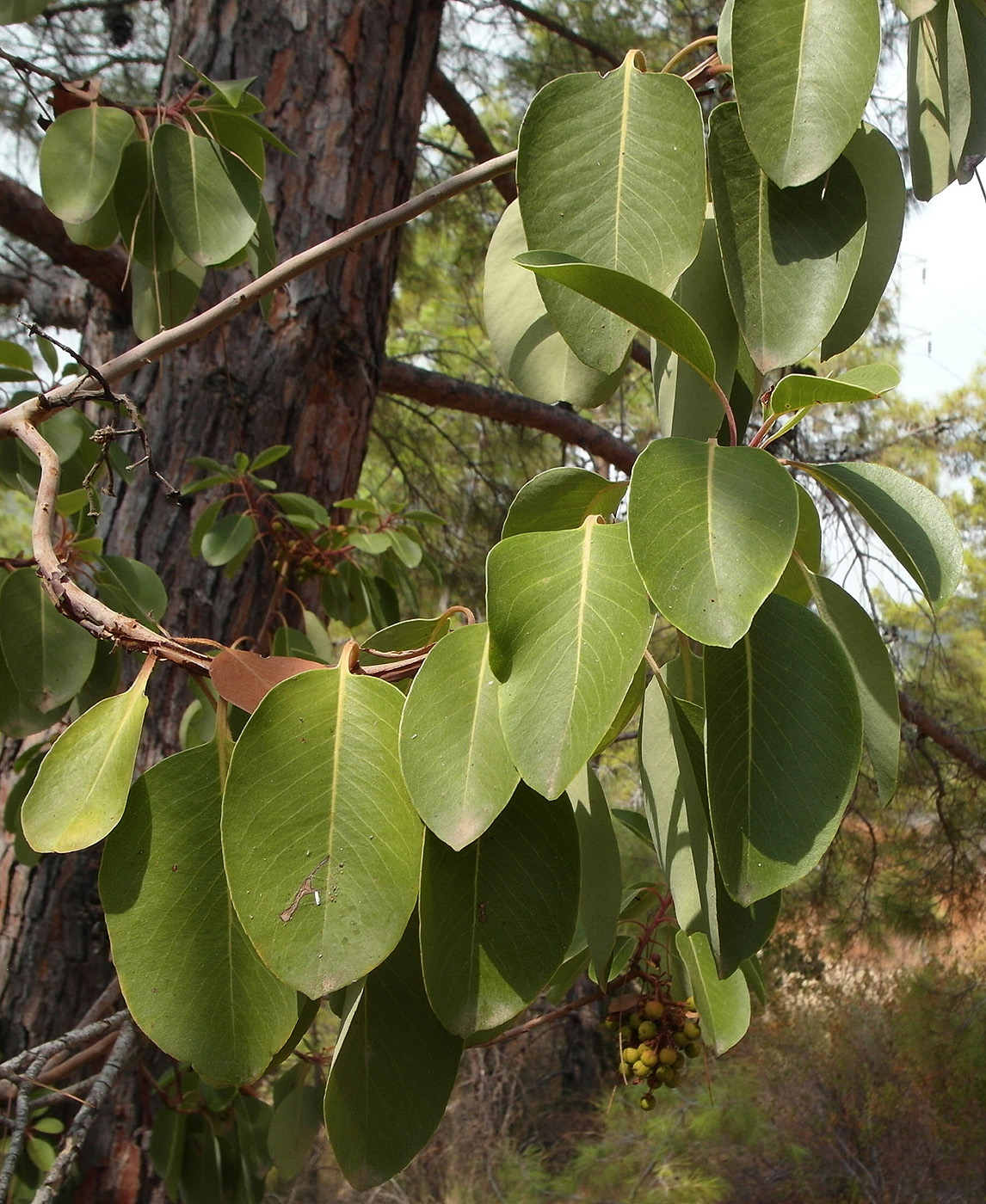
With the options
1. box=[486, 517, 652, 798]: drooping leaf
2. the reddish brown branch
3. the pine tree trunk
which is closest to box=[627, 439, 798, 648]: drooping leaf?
box=[486, 517, 652, 798]: drooping leaf

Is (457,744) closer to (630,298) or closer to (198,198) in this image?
(630,298)

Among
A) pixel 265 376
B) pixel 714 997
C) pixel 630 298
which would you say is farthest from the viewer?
pixel 265 376

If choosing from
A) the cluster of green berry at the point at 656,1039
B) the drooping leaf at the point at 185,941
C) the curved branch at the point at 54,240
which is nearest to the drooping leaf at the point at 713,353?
the drooping leaf at the point at 185,941

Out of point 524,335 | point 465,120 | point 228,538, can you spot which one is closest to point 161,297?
point 228,538

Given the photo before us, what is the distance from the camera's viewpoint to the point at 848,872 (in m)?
4.43

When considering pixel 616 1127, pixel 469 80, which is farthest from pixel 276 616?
pixel 616 1127

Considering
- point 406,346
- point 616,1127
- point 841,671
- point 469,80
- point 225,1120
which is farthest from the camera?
point 406,346

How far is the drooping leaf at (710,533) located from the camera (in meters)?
0.40

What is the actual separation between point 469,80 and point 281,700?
3.98 metres

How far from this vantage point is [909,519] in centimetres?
49

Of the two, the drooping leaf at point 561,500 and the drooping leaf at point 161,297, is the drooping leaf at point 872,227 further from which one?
the drooping leaf at point 161,297

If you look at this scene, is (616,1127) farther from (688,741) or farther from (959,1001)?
(688,741)

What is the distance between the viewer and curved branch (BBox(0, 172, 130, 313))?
1745 millimetres

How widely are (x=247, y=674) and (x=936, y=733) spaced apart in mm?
2443
